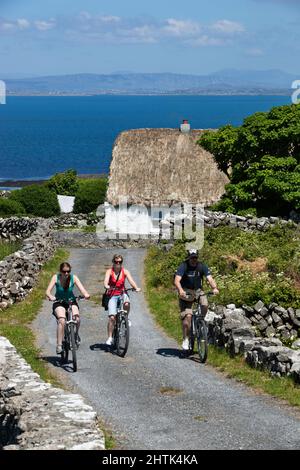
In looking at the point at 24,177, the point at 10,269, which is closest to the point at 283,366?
the point at 10,269

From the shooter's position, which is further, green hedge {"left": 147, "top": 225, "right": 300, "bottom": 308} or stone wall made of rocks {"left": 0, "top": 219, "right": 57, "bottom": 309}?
stone wall made of rocks {"left": 0, "top": 219, "right": 57, "bottom": 309}

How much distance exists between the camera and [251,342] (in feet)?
49.5

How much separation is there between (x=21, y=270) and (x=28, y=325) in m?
4.38

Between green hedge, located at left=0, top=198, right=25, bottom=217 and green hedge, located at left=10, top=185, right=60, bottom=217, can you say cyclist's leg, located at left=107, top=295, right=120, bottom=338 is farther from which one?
green hedge, located at left=10, top=185, right=60, bottom=217

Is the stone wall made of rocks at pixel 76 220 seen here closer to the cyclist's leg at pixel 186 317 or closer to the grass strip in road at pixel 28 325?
the grass strip in road at pixel 28 325

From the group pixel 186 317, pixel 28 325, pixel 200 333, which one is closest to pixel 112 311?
pixel 186 317

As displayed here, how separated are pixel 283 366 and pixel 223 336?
246cm

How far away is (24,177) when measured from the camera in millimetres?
149000

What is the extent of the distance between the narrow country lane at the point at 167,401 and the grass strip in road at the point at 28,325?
269 mm

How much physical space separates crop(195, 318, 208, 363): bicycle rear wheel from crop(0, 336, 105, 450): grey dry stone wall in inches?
134

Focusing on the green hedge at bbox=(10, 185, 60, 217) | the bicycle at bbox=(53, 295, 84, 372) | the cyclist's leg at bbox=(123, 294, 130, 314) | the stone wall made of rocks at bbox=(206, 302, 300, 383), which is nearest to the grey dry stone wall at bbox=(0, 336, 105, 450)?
the bicycle at bbox=(53, 295, 84, 372)

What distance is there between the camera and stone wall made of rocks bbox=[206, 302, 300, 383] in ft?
44.7

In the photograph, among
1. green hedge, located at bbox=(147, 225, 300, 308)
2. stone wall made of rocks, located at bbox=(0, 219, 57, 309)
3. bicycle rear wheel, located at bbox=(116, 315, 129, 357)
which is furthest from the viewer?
stone wall made of rocks, located at bbox=(0, 219, 57, 309)

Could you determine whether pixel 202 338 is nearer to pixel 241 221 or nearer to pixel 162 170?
pixel 241 221
